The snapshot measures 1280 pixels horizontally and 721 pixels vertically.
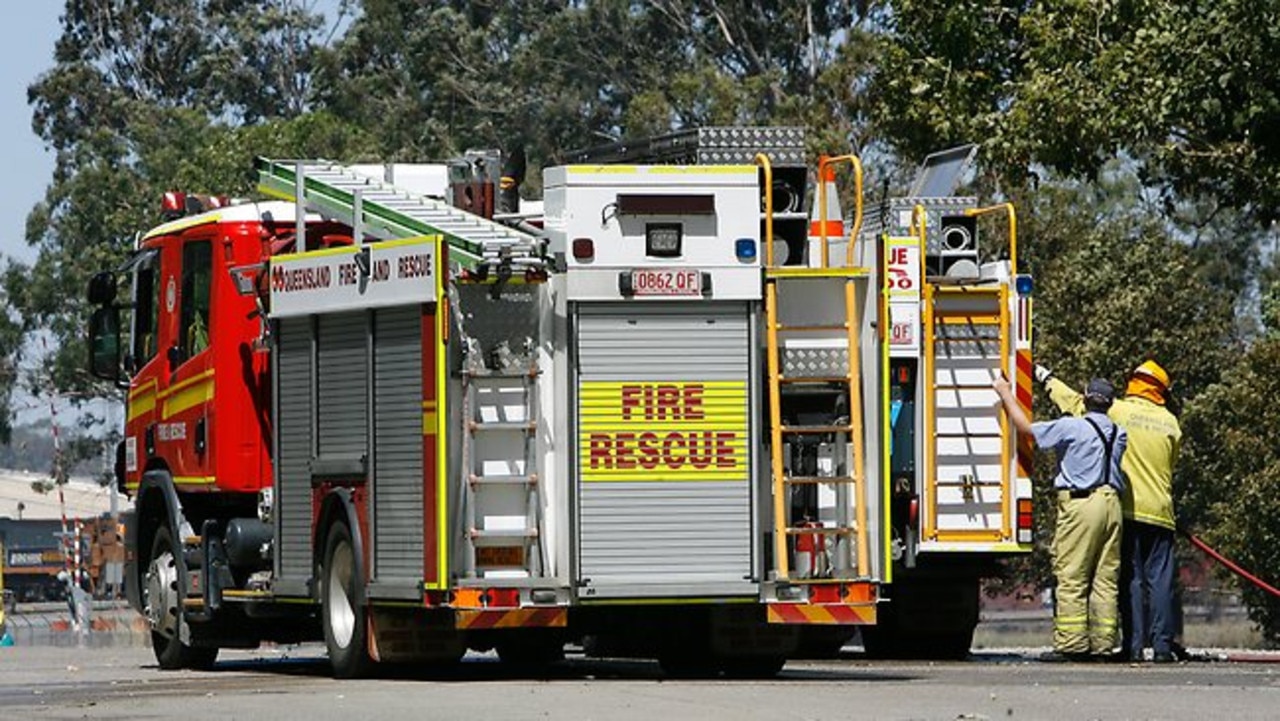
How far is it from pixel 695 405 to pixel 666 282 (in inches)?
26.6

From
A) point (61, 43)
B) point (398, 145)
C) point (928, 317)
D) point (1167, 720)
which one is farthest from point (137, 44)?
point (1167, 720)

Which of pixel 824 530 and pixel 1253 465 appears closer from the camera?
pixel 824 530

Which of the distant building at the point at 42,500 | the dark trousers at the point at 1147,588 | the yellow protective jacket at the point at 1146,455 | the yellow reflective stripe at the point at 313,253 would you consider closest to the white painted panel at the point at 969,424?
the yellow protective jacket at the point at 1146,455

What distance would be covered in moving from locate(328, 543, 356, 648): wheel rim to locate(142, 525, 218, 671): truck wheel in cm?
273

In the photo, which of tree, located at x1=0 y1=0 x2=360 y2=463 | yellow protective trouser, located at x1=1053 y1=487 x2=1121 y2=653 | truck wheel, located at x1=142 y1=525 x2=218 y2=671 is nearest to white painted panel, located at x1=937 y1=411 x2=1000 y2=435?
yellow protective trouser, located at x1=1053 y1=487 x2=1121 y2=653

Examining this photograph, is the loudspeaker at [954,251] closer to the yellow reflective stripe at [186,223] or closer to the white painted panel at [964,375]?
the white painted panel at [964,375]

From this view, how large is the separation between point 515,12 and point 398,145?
4.60 meters

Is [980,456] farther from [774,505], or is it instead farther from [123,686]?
[123,686]

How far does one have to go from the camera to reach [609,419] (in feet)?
53.1

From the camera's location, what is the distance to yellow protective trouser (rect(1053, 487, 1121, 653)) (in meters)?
18.6

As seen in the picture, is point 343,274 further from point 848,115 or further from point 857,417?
point 848,115

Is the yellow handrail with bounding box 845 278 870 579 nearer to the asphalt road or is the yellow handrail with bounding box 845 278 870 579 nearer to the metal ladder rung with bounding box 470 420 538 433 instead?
the asphalt road

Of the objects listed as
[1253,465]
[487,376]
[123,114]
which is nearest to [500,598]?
[487,376]

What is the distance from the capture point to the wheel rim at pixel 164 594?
20125 millimetres
